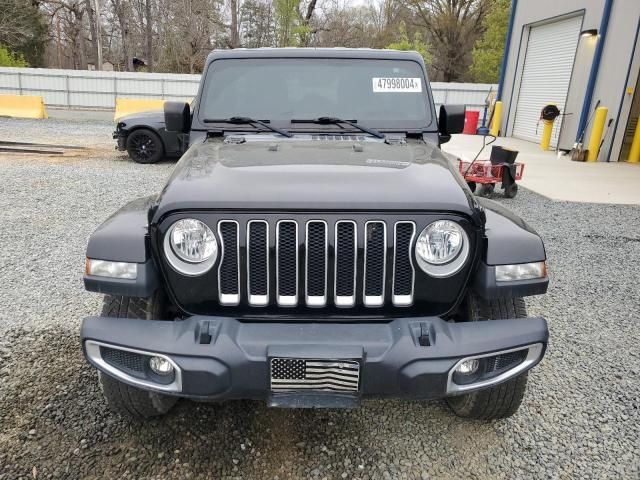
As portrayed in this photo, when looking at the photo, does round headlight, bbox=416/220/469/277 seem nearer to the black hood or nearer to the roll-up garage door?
the black hood

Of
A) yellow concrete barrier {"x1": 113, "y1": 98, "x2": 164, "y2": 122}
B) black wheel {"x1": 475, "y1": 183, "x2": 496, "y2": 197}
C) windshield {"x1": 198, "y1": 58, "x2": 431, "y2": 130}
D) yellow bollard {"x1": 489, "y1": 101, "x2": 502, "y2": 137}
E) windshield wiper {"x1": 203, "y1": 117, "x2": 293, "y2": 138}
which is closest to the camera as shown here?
windshield wiper {"x1": 203, "y1": 117, "x2": 293, "y2": 138}

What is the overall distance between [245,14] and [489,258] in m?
34.8

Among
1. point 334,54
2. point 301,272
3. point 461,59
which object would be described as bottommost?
point 301,272

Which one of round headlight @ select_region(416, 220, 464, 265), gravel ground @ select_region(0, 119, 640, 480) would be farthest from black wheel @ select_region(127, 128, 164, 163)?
round headlight @ select_region(416, 220, 464, 265)

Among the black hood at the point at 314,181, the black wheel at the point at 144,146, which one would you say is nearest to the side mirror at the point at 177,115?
the black hood at the point at 314,181

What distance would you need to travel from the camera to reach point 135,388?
7.89 feet

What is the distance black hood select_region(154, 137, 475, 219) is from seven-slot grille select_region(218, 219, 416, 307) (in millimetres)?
82

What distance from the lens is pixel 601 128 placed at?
498 inches

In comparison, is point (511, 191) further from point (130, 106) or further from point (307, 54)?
point (130, 106)

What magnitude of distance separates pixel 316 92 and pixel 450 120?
94 centimetres

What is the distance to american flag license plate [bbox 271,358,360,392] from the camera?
6.56 ft

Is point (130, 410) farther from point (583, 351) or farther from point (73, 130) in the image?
point (73, 130)

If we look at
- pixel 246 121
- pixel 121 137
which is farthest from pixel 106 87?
pixel 246 121

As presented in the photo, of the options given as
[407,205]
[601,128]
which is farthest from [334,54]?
[601,128]
